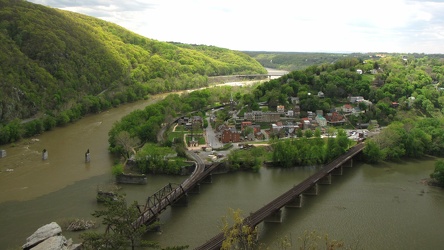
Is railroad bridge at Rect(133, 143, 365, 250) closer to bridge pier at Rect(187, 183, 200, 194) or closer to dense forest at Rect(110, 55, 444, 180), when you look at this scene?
bridge pier at Rect(187, 183, 200, 194)

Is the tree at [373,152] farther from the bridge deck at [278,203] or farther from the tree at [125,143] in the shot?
the tree at [125,143]

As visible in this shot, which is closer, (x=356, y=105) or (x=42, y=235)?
(x=42, y=235)

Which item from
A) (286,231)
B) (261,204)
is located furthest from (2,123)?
(286,231)

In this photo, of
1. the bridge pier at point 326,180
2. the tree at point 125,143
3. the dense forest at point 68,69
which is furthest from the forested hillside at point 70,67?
the bridge pier at point 326,180

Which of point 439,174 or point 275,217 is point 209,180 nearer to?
point 275,217

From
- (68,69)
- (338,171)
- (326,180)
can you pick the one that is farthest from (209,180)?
(68,69)

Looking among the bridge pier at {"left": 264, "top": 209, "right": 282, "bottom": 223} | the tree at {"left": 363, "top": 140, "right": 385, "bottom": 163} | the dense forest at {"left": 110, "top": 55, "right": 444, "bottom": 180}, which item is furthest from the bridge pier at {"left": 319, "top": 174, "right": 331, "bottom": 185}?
the bridge pier at {"left": 264, "top": 209, "right": 282, "bottom": 223}

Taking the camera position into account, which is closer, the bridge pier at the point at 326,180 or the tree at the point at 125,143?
the bridge pier at the point at 326,180
